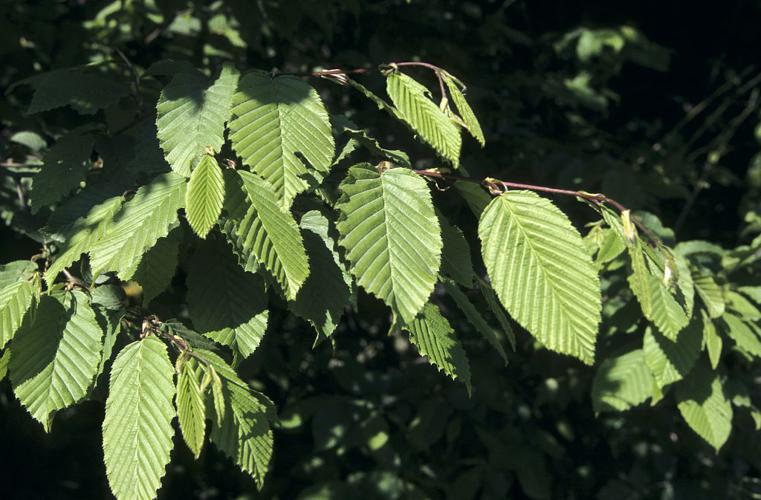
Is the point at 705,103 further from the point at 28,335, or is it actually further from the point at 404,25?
the point at 28,335

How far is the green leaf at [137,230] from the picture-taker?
52.7 inches

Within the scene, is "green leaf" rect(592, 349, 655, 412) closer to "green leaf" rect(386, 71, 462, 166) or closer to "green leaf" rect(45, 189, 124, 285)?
"green leaf" rect(386, 71, 462, 166)

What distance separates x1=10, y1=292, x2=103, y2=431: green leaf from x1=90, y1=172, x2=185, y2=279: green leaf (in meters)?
0.13

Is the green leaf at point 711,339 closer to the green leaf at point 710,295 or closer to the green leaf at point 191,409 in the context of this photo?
the green leaf at point 710,295

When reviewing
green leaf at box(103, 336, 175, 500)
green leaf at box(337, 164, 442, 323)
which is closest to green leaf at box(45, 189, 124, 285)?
green leaf at box(103, 336, 175, 500)

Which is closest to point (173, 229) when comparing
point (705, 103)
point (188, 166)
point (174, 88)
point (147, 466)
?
point (188, 166)

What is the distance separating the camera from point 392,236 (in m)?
1.30

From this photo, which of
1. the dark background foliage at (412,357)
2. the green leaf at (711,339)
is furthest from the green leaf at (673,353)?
the dark background foliage at (412,357)

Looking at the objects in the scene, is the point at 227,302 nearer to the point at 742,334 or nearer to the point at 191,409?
the point at 191,409

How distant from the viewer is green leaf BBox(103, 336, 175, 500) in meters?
1.29

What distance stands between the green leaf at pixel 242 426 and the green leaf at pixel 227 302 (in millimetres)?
97

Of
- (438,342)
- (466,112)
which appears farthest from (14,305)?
(466,112)

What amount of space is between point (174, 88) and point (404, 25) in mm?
1683

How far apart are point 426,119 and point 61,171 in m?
0.80
